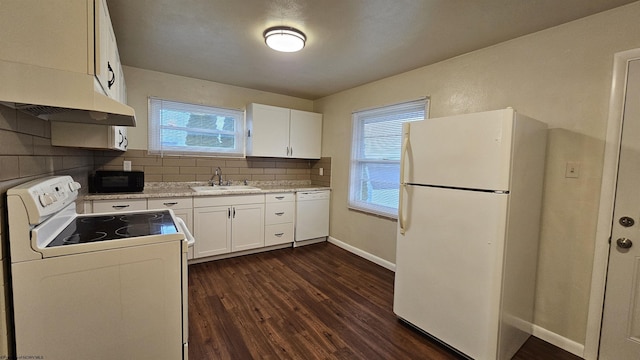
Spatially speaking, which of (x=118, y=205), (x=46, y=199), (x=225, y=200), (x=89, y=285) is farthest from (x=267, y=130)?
(x=89, y=285)

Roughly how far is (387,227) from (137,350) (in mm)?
2657

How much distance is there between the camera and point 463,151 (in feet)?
5.92

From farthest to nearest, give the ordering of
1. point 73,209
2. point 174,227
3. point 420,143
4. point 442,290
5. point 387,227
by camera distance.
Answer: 1. point 387,227
2. point 420,143
3. point 442,290
4. point 73,209
5. point 174,227

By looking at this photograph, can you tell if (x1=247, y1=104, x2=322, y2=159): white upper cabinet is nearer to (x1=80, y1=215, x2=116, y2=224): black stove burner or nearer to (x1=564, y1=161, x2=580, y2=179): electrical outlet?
(x1=80, y1=215, x2=116, y2=224): black stove burner

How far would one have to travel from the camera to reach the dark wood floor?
1.88 meters

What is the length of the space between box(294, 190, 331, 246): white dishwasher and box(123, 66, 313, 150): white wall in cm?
161

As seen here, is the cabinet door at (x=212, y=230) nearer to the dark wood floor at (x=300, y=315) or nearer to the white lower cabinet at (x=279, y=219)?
the dark wood floor at (x=300, y=315)

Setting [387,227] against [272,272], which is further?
[387,227]

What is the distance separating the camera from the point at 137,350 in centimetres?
129

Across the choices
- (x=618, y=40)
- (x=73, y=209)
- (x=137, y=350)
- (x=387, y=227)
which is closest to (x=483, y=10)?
(x=618, y=40)

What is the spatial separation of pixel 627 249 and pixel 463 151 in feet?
3.84

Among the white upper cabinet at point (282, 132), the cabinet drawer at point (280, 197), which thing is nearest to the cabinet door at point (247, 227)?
the cabinet drawer at point (280, 197)

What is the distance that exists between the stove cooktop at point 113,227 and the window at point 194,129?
184 centimetres

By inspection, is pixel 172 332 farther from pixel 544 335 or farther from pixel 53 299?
pixel 544 335
